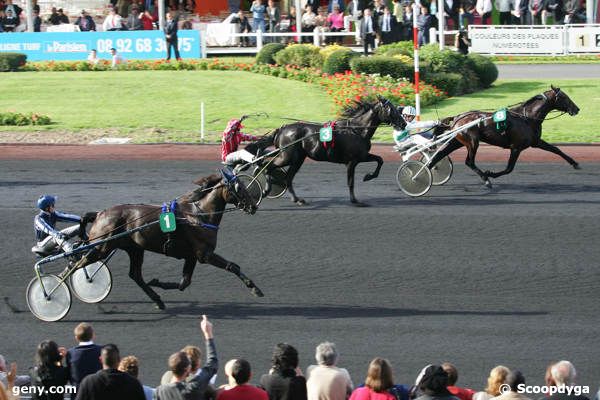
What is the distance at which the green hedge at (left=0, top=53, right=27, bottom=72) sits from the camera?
101 feet

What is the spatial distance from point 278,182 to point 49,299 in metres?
5.68

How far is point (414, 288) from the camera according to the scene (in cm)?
1211

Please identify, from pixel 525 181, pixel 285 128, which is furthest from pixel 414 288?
pixel 525 181

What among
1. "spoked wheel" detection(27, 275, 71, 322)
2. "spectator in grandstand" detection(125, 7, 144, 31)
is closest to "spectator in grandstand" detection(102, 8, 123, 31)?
"spectator in grandstand" detection(125, 7, 144, 31)

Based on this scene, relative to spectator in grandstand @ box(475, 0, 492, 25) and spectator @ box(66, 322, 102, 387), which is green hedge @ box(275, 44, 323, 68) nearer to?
spectator in grandstand @ box(475, 0, 492, 25)

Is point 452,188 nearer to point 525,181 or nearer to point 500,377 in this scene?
point 525,181

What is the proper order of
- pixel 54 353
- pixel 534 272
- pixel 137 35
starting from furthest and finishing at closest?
pixel 137 35 → pixel 534 272 → pixel 54 353

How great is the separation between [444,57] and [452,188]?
1006 centimetres


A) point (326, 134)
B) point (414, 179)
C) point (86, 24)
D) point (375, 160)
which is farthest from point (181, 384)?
point (86, 24)

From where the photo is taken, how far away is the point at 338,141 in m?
15.9

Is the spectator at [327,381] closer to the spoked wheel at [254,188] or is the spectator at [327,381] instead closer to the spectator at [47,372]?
the spectator at [47,372]

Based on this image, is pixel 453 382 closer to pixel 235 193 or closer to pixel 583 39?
pixel 235 193

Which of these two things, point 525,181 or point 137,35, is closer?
point 525,181

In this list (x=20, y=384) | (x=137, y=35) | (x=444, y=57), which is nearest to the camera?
(x=20, y=384)
